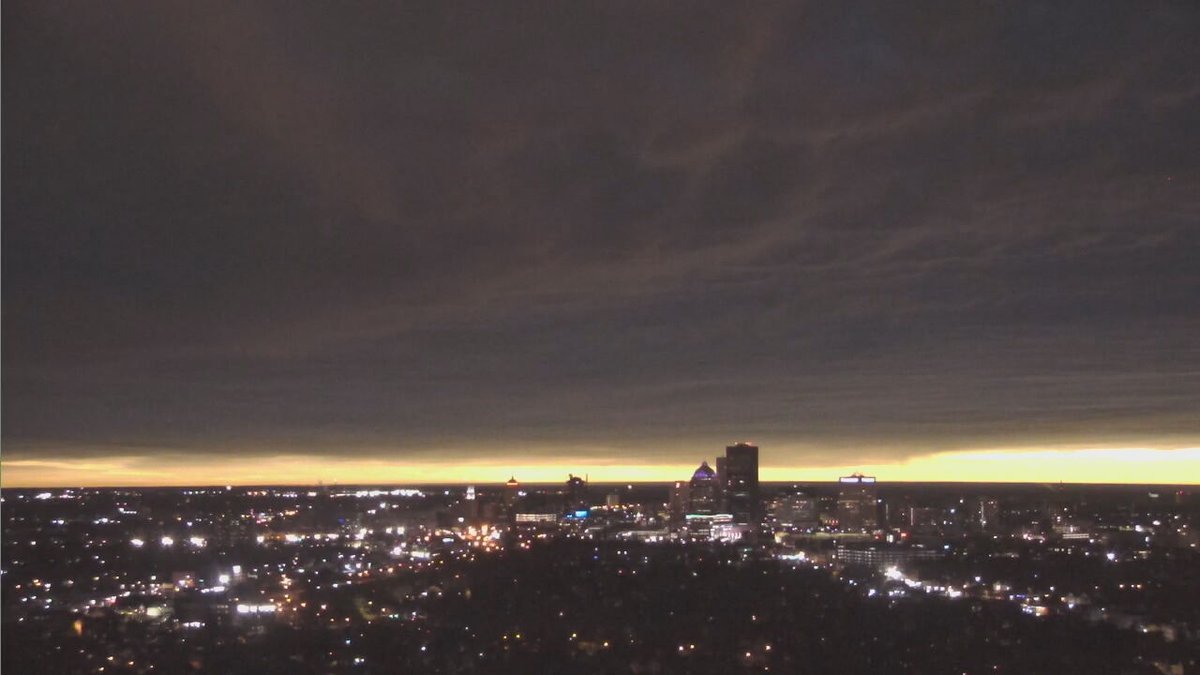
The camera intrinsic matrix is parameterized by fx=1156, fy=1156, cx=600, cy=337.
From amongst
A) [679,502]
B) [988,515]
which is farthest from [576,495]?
[988,515]

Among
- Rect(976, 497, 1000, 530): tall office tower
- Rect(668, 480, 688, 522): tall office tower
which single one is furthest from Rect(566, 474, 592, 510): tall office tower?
Rect(976, 497, 1000, 530): tall office tower

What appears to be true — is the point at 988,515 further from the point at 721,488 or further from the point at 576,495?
the point at 576,495

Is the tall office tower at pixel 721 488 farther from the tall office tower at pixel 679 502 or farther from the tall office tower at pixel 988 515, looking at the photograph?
the tall office tower at pixel 988 515

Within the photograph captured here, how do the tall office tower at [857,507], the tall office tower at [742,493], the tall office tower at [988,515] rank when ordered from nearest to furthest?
the tall office tower at [988,515] < the tall office tower at [742,493] < the tall office tower at [857,507]

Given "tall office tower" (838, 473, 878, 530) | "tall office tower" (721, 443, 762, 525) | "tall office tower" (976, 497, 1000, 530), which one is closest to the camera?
"tall office tower" (976, 497, 1000, 530)

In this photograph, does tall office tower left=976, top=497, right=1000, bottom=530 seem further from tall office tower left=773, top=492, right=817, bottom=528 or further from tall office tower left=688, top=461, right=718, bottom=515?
tall office tower left=688, top=461, right=718, bottom=515

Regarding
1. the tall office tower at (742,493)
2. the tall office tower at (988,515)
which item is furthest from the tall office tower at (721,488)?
the tall office tower at (988,515)

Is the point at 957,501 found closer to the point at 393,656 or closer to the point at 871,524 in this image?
the point at 871,524
